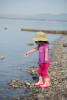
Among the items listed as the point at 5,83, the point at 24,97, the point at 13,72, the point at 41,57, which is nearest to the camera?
the point at 41,57

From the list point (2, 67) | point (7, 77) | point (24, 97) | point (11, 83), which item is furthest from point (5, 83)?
point (2, 67)

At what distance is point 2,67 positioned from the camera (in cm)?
1903

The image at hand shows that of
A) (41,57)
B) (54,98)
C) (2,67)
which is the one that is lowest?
(54,98)

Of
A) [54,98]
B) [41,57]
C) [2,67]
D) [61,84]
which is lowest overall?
[54,98]

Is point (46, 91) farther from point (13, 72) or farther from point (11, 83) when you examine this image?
point (13, 72)

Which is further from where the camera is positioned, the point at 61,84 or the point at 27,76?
the point at 27,76

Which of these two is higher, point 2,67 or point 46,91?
point 2,67

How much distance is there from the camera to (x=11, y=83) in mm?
13367

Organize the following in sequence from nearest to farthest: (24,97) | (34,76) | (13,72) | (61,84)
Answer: (24,97) → (61,84) → (34,76) → (13,72)

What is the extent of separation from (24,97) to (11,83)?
239 cm

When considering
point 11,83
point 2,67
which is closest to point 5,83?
point 11,83

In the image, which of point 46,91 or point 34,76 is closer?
point 46,91

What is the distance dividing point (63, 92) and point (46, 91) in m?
0.77

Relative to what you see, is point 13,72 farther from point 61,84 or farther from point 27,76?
point 61,84
